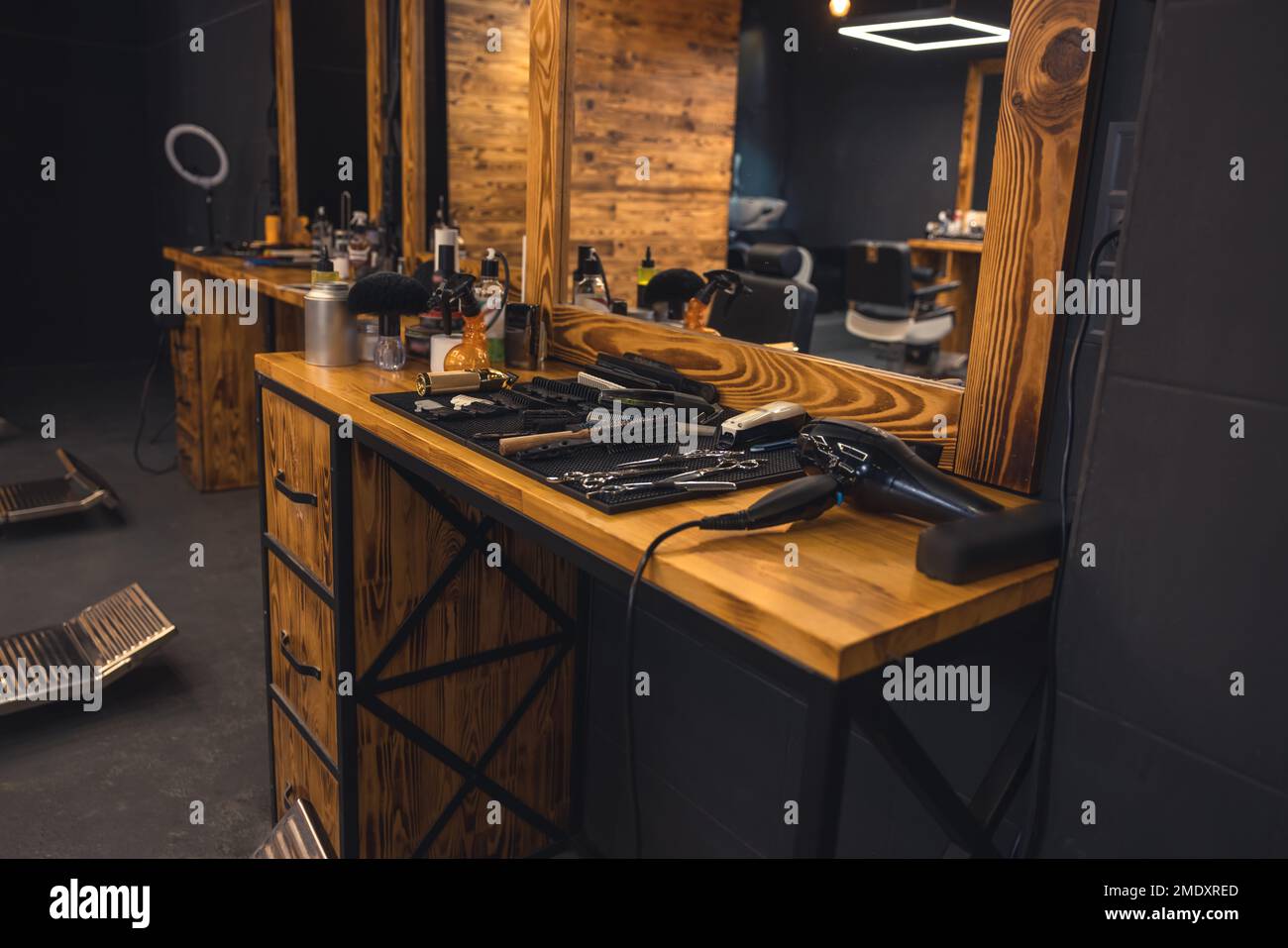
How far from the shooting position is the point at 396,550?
6.09 feet

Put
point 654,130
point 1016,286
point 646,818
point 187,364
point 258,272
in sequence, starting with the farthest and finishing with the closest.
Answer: point 187,364 → point 258,272 → point 654,130 → point 646,818 → point 1016,286

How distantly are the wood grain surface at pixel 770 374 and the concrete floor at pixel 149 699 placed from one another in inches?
53.3

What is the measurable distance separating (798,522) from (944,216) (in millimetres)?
778

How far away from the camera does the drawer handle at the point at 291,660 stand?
6.37 feet

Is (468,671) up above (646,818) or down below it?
above

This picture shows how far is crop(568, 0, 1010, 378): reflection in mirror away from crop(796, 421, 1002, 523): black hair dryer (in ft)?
0.90

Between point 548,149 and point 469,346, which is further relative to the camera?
point 548,149

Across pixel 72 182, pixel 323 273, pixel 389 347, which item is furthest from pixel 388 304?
pixel 72 182

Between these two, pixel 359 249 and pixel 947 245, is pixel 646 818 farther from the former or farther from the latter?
pixel 359 249

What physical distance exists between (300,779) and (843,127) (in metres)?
1.87

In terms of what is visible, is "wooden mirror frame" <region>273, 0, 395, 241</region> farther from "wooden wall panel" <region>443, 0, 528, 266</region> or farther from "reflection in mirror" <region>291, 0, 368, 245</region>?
"wooden wall panel" <region>443, 0, 528, 266</region>

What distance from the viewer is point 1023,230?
131cm

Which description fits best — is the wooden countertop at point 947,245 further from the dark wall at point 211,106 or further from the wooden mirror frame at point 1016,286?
the dark wall at point 211,106
